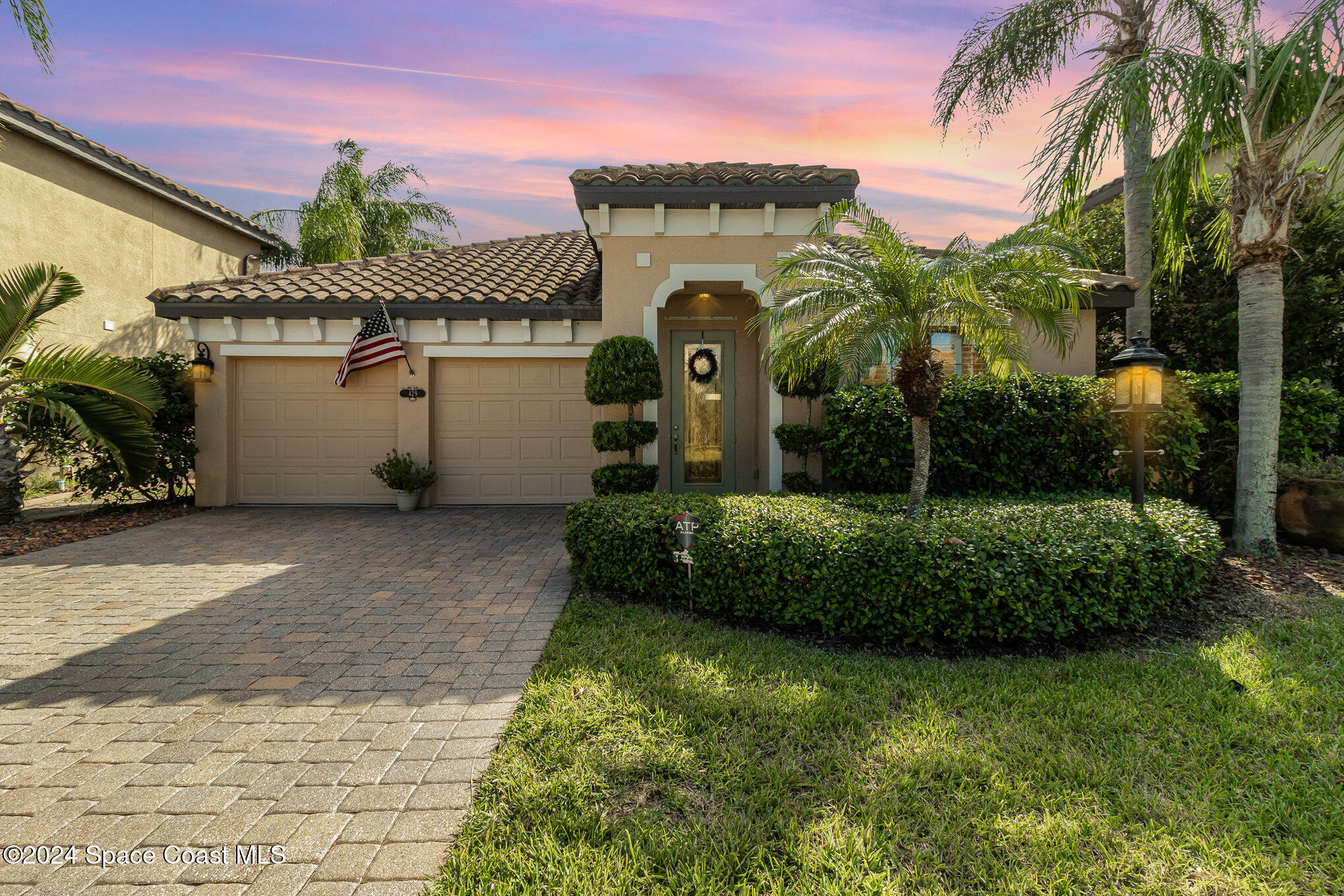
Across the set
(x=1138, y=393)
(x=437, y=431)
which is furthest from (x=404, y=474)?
(x=1138, y=393)

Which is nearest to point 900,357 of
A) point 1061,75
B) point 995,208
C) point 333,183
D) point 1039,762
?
point 1039,762

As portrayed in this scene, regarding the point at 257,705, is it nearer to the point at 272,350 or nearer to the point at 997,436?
the point at 997,436

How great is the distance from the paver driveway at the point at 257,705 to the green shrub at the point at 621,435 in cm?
178

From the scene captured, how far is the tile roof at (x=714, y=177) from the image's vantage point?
7.56 meters

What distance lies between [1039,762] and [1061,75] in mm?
11408

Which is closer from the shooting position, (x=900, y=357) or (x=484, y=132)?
(x=900, y=357)

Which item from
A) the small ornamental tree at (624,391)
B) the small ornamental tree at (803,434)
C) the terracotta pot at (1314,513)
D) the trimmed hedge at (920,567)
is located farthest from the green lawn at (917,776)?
the small ornamental tree at (803,434)

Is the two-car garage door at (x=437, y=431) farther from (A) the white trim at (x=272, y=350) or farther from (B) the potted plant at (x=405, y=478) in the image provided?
(B) the potted plant at (x=405, y=478)

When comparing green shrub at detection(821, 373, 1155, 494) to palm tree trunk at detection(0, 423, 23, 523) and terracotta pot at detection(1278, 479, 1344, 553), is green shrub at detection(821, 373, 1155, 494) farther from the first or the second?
palm tree trunk at detection(0, 423, 23, 523)

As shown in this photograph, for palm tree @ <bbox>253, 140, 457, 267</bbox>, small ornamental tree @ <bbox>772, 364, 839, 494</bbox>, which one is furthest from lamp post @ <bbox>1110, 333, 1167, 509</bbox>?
palm tree @ <bbox>253, 140, 457, 267</bbox>

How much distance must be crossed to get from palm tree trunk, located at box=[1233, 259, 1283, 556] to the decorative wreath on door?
6120 mm

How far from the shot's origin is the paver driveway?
2.23 metres

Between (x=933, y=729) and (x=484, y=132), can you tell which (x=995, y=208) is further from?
(x=933, y=729)

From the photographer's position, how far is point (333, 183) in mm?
17328
